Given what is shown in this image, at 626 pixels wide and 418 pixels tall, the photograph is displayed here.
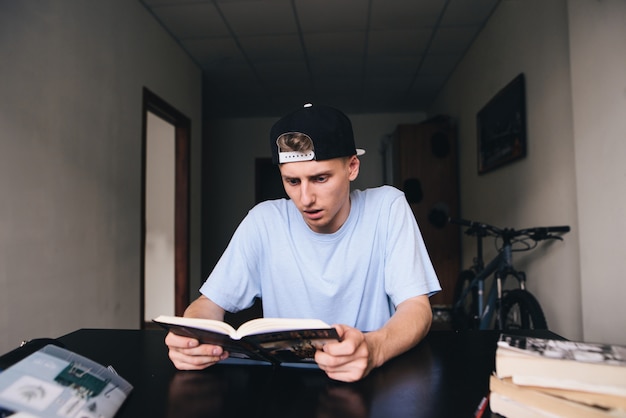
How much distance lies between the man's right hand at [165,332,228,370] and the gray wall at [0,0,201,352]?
54.8 inches

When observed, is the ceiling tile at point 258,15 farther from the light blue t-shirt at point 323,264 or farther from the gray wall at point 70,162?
the light blue t-shirt at point 323,264

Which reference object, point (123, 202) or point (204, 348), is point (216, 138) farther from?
point (204, 348)

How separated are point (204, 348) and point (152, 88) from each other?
3.00 meters

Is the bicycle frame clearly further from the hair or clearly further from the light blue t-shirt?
the hair

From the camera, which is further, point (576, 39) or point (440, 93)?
point (440, 93)

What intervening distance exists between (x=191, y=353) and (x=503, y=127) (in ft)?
9.21

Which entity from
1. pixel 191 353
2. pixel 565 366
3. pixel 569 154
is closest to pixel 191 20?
pixel 569 154

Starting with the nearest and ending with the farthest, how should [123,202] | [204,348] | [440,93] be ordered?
[204,348] → [123,202] → [440,93]

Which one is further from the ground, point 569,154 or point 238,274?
point 569,154

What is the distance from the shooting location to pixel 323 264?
126cm

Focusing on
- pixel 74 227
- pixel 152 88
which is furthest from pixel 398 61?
pixel 74 227

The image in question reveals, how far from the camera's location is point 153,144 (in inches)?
191

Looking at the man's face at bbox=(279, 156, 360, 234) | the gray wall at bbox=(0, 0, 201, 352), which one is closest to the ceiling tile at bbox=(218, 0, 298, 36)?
the gray wall at bbox=(0, 0, 201, 352)

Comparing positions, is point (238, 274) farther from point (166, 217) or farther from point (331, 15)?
point (166, 217)
